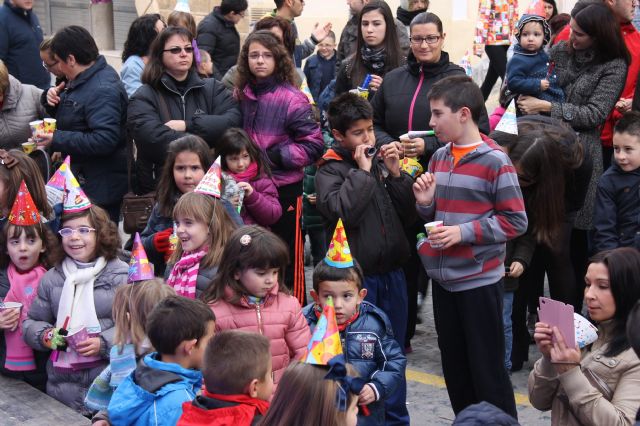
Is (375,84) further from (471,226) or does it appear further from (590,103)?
(471,226)

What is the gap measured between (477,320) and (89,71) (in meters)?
3.46

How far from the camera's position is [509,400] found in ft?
16.7

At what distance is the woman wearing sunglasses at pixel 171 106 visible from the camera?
651 cm

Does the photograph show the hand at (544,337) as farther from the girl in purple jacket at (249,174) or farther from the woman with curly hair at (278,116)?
the woman with curly hair at (278,116)

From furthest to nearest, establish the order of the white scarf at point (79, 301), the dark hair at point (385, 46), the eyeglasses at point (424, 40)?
1. the dark hair at point (385, 46)
2. the eyeglasses at point (424, 40)
3. the white scarf at point (79, 301)

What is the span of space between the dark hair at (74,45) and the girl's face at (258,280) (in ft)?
9.52

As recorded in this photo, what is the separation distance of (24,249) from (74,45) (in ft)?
6.18

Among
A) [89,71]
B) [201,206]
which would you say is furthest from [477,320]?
[89,71]

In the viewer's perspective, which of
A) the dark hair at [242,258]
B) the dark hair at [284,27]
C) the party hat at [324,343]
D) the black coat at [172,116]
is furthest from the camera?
the dark hair at [284,27]

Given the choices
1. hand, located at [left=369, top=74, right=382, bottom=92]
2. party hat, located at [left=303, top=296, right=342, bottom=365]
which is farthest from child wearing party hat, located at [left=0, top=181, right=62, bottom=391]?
hand, located at [left=369, top=74, right=382, bottom=92]

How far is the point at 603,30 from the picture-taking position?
683 cm

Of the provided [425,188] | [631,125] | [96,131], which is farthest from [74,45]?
[631,125]

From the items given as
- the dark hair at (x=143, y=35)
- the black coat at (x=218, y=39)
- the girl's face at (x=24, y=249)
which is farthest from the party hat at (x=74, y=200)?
the black coat at (x=218, y=39)

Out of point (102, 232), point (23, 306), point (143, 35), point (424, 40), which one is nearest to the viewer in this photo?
point (102, 232)
